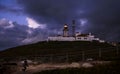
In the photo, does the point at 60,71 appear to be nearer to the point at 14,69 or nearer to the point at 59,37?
the point at 14,69

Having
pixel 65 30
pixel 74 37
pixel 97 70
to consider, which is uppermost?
pixel 65 30

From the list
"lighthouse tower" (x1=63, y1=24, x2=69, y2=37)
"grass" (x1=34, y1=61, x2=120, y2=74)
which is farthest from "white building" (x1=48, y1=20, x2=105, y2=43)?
"grass" (x1=34, y1=61, x2=120, y2=74)

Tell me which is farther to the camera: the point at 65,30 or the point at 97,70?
the point at 65,30

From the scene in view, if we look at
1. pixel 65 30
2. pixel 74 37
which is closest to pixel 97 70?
pixel 74 37

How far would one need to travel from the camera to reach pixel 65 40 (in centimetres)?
12575

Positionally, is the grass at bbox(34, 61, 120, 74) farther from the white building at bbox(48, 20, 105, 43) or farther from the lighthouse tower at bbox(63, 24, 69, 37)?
the lighthouse tower at bbox(63, 24, 69, 37)

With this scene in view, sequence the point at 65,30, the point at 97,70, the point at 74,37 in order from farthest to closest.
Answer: the point at 65,30
the point at 74,37
the point at 97,70

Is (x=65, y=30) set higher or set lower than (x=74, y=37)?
higher

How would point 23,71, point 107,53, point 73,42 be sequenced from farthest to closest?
point 73,42 < point 107,53 < point 23,71

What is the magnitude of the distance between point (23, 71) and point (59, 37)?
92.1 m

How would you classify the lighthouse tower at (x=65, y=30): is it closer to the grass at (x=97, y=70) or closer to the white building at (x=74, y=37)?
the white building at (x=74, y=37)

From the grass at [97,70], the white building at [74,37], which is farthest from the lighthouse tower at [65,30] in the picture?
the grass at [97,70]

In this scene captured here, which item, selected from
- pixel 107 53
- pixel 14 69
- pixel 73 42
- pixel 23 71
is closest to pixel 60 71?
pixel 23 71

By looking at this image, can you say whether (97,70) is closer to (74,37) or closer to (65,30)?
(74,37)
